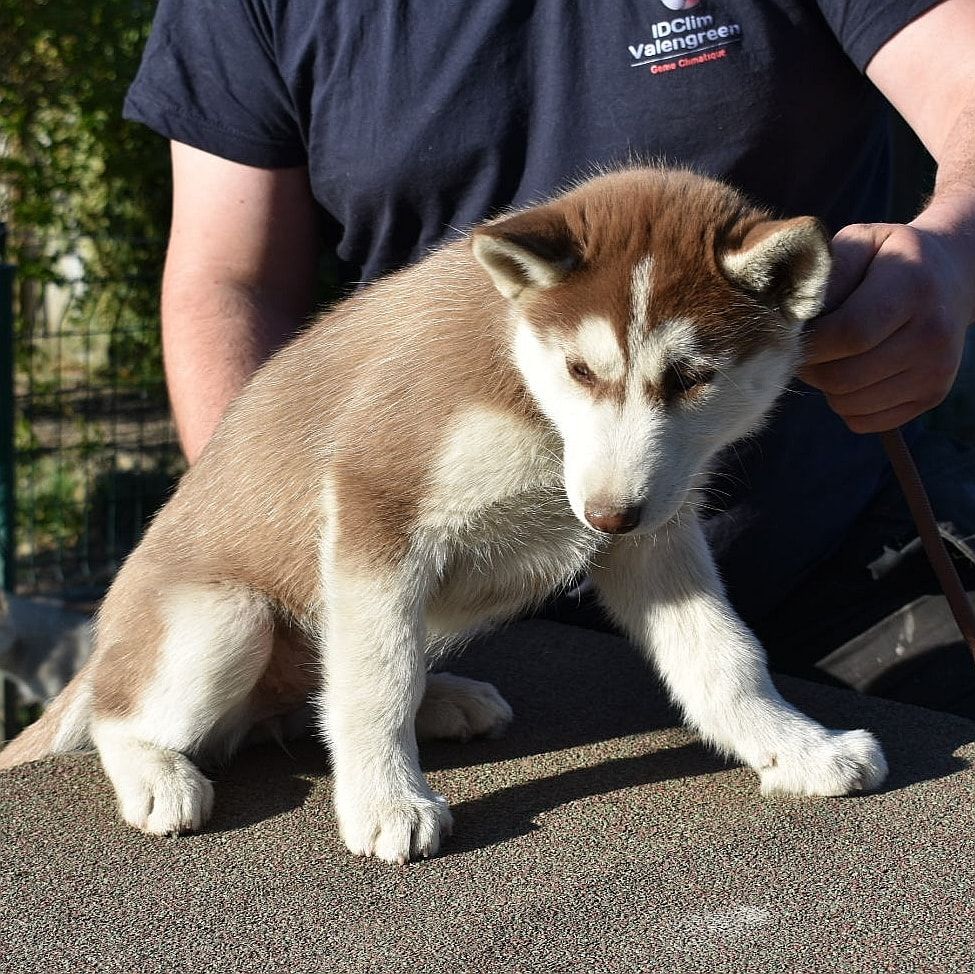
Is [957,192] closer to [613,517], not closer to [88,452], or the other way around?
[613,517]

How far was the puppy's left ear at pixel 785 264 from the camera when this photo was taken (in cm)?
220

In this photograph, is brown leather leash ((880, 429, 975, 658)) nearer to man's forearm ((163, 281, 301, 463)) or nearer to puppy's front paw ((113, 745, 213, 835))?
puppy's front paw ((113, 745, 213, 835))

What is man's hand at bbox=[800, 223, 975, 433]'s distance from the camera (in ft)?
8.26

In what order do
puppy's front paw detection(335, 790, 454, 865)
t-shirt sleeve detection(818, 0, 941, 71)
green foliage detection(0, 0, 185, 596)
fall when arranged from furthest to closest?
1. green foliage detection(0, 0, 185, 596)
2. t-shirt sleeve detection(818, 0, 941, 71)
3. puppy's front paw detection(335, 790, 454, 865)

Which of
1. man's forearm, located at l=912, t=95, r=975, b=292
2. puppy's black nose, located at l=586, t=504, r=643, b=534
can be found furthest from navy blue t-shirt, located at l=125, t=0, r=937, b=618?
puppy's black nose, located at l=586, t=504, r=643, b=534

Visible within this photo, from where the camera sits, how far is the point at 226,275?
4.03 m

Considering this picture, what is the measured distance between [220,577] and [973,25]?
215 cm

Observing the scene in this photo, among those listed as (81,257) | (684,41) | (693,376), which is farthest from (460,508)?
(81,257)

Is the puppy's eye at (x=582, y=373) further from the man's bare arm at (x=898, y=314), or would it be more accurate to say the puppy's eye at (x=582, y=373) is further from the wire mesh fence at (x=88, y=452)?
the wire mesh fence at (x=88, y=452)

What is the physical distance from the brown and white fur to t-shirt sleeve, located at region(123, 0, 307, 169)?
2.93ft

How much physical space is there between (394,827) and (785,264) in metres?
1.22

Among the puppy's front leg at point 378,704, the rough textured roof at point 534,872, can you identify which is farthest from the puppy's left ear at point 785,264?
the rough textured roof at point 534,872

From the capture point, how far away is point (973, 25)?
3139 millimetres

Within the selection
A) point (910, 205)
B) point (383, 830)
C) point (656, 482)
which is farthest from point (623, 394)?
point (910, 205)
